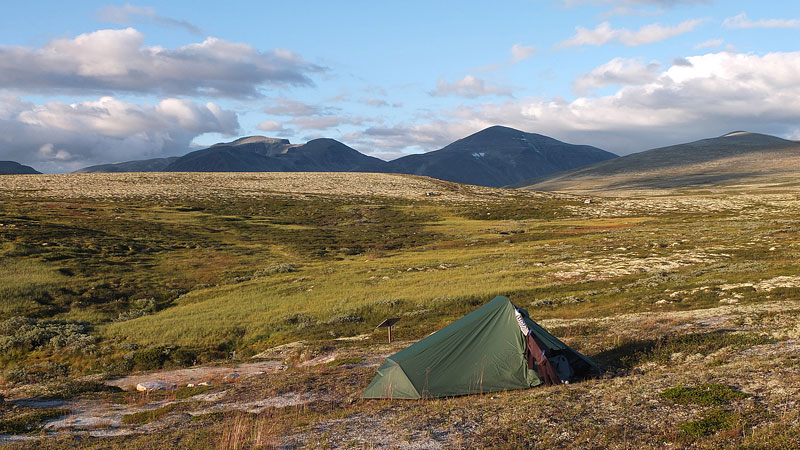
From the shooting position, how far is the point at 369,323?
37.4 m

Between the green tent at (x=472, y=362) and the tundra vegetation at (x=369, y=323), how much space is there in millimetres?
899

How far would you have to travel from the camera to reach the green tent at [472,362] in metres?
19.0

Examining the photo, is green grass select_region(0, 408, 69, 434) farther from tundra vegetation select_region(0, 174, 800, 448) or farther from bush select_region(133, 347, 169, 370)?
bush select_region(133, 347, 169, 370)

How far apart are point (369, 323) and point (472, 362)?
1839cm

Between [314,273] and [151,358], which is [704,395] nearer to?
[151,358]

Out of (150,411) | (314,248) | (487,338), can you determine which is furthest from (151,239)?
(487,338)

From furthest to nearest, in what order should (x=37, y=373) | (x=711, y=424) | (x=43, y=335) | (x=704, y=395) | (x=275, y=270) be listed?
(x=275, y=270)
(x=43, y=335)
(x=37, y=373)
(x=704, y=395)
(x=711, y=424)

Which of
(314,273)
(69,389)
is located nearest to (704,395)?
(69,389)

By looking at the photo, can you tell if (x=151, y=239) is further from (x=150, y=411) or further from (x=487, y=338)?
(x=487, y=338)

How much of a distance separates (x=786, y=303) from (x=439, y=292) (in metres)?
23.8

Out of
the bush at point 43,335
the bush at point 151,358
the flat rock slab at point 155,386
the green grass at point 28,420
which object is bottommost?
the bush at point 151,358

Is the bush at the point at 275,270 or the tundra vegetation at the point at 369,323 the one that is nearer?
the tundra vegetation at the point at 369,323

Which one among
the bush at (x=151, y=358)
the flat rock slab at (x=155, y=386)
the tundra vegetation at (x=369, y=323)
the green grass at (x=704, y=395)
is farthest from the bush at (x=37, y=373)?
the green grass at (x=704, y=395)

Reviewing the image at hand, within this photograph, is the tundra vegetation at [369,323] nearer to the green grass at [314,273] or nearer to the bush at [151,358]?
the bush at [151,358]
